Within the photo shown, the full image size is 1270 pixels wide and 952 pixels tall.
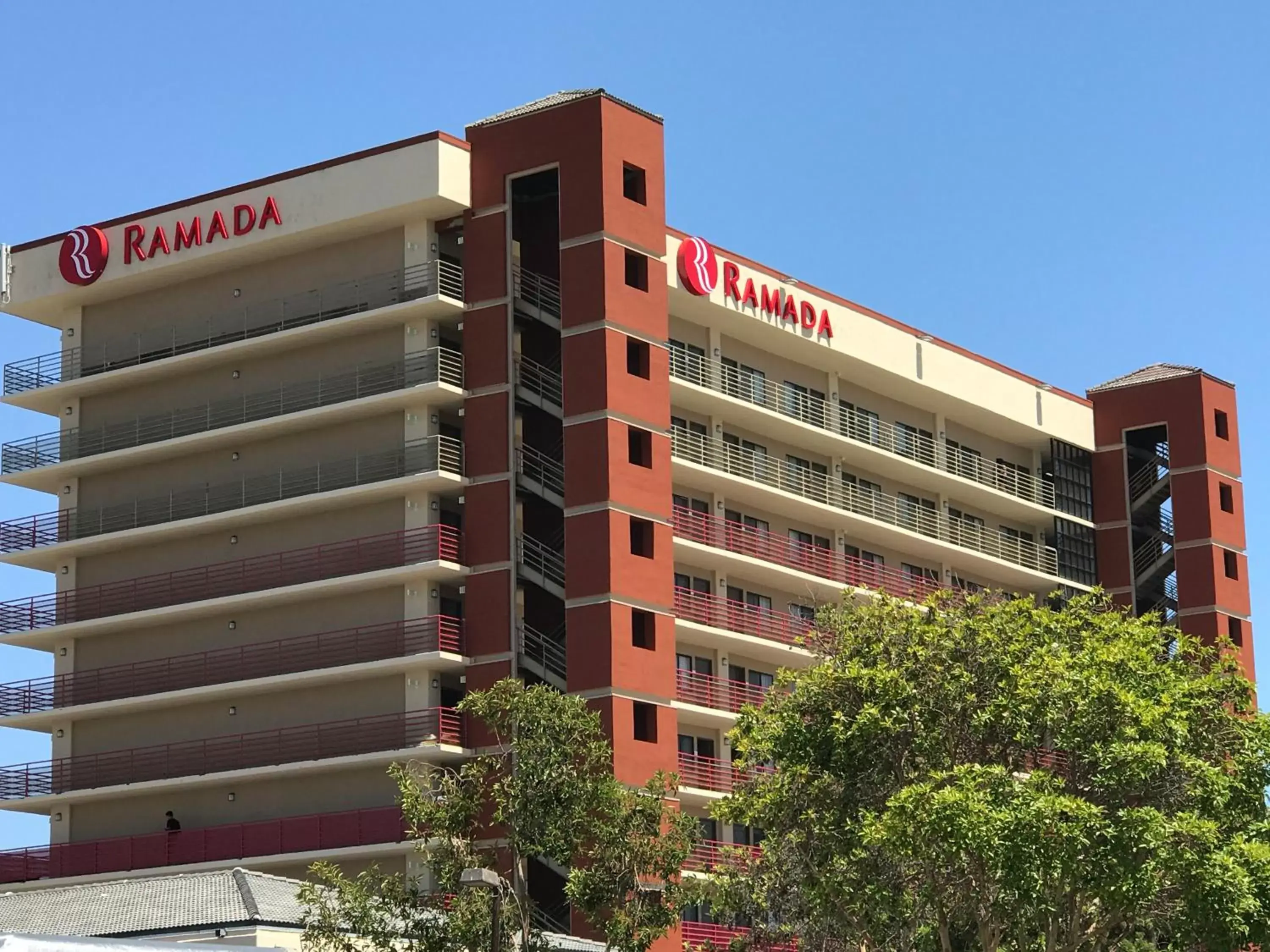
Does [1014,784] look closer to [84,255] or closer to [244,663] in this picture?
[244,663]

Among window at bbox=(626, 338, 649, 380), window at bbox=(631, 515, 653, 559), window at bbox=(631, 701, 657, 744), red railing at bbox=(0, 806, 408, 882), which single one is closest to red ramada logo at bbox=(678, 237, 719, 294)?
window at bbox=(626, 338, 649, 380)

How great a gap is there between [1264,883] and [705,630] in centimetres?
2796

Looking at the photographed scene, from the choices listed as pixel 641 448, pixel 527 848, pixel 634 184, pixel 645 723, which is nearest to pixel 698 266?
pixel 634 184

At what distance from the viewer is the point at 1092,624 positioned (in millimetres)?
55188

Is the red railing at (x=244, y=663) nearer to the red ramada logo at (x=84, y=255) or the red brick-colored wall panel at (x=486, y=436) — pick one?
the red brick-colored wall panel at (x=486, y=436)

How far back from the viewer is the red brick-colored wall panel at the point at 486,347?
70938mm

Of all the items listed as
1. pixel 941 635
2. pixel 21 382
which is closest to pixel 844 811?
pixel 941 635

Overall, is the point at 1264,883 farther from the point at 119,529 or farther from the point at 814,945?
the point at 119,529

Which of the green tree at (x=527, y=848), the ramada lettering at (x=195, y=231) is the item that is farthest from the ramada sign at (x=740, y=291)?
the green tree at (x=527, y=848)

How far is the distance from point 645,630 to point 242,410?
16.7 m

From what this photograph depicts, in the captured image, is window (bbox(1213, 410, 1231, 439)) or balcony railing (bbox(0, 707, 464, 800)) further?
window (bbox(1213, 410, 1231, 439))

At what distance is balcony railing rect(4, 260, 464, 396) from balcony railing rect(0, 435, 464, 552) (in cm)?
472

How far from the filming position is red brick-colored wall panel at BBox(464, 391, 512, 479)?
70.4 metres

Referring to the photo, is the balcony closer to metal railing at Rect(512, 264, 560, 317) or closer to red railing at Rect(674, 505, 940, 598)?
metal railing at Rect(512, 264, 560, 317)
